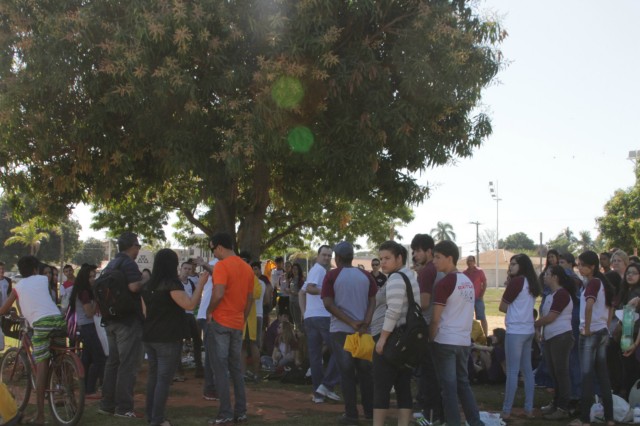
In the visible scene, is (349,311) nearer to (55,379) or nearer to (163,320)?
(163,320)

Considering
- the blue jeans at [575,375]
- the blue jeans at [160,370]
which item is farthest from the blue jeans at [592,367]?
the blue jeans at [160,370]

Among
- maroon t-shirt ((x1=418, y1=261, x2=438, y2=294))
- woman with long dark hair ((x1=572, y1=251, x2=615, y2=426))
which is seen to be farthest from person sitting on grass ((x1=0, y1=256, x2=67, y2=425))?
woman with long dark hair ((x1=572, y1=251, x2=615, y2=426))

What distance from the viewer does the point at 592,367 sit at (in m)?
7.82

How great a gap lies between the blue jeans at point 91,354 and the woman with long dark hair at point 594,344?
587cm

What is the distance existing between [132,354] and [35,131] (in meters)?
6.12

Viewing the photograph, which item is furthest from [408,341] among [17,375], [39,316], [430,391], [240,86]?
[240,86]

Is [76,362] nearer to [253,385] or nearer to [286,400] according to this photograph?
[286,400]

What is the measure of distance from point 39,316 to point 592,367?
579 cm

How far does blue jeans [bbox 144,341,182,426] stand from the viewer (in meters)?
7.55

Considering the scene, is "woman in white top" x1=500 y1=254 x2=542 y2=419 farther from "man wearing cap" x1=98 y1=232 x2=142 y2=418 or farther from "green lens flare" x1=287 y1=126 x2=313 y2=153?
"green lens flare" x1=287 y1=126 x2=313 y2=153

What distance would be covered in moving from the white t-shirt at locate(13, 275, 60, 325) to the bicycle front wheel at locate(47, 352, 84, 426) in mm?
502

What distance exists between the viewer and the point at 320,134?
13109 millimetres

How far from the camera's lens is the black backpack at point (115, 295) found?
8.10m

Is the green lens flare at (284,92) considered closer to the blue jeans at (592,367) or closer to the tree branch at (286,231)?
the blue jeans at (592,367)
